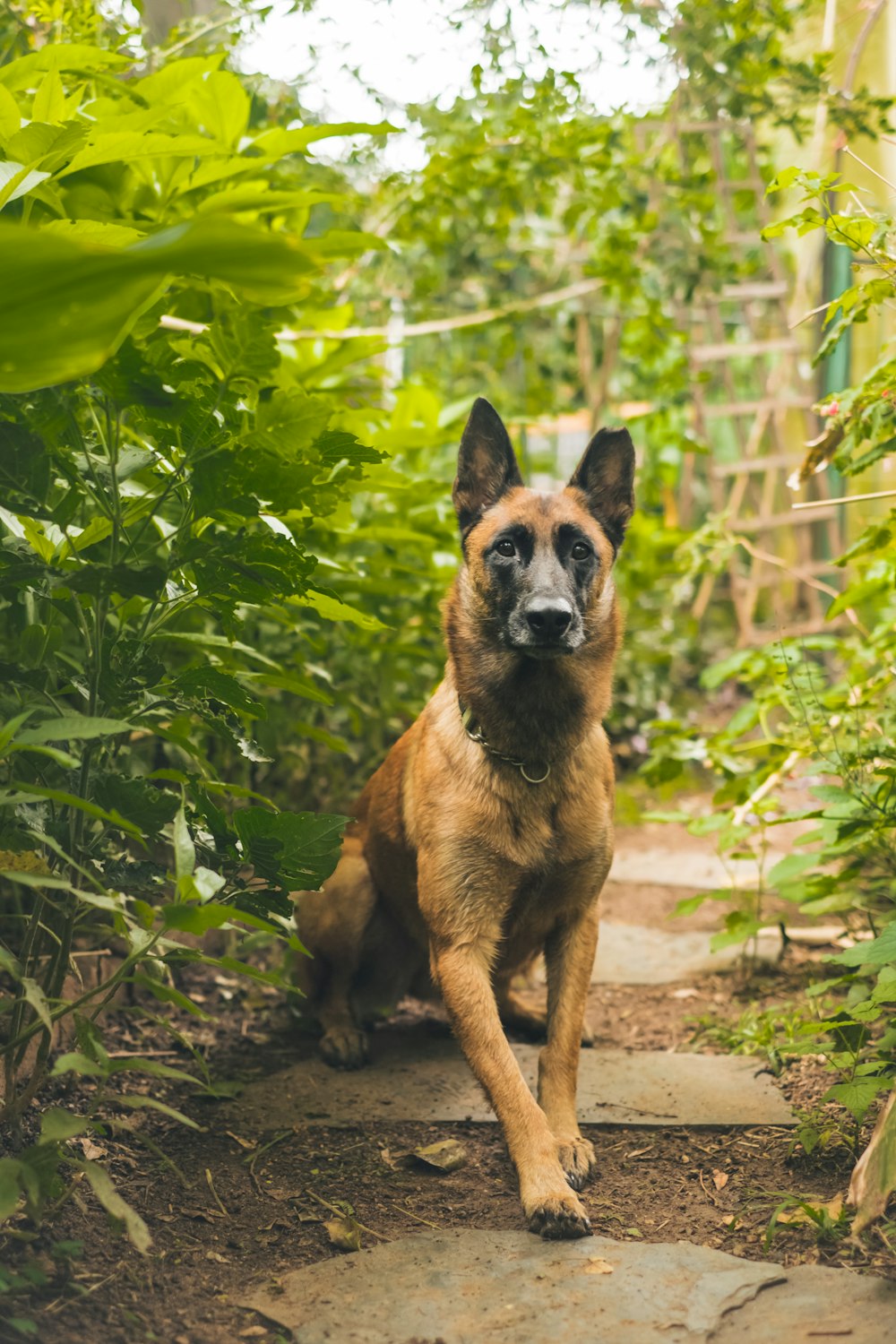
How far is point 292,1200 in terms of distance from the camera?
7.07 feet

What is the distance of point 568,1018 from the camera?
2.48m

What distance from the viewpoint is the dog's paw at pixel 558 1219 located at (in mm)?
2010

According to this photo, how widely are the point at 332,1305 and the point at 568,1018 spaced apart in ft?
2.88

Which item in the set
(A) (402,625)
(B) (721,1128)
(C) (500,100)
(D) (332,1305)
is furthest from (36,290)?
(C) (500,100)

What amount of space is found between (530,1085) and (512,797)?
770 millimetres

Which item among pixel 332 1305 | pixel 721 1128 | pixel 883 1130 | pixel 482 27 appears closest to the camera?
pixel 332 1305

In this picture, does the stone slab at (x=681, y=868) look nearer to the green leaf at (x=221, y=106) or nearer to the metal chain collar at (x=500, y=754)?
the metal chain collar at (x=500, y=754)

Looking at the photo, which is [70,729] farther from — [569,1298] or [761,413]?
[761,413]


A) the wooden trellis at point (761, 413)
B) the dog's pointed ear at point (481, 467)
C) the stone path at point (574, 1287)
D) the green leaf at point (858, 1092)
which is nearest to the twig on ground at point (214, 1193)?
the stone path at point (574, 1287)

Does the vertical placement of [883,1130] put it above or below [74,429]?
below

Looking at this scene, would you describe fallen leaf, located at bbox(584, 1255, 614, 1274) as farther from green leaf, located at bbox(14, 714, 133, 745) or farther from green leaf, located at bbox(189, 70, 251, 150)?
green leaf, located at bbox(189, 70, 251, 150)

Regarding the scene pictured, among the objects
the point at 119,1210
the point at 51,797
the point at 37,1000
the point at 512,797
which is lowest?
the point at 119,1210

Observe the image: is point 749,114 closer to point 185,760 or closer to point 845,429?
point 845,429

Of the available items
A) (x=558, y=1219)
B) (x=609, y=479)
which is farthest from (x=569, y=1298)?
(x=609, y=479)
